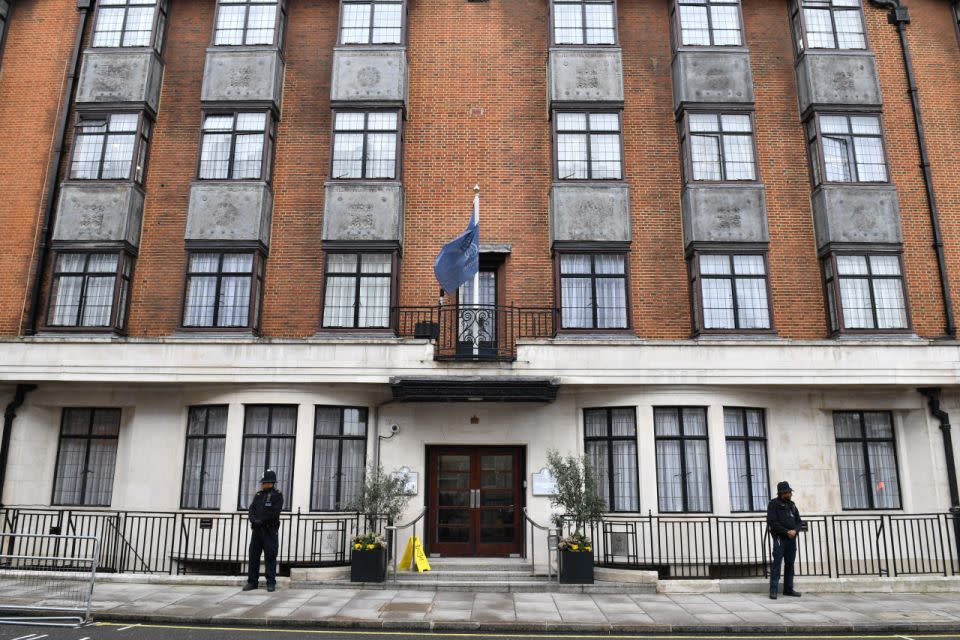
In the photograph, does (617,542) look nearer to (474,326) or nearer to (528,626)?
(528,626)

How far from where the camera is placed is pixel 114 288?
49.9 feet

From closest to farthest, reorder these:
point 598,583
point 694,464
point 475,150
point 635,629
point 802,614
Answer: point 635,629
point 802,614
point 598,583
point 694,464
point 475,150

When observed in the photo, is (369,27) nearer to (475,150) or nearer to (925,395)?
(475,150)

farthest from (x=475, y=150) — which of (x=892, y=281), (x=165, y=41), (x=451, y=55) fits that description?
(x=892, y=281)

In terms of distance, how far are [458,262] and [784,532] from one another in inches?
296

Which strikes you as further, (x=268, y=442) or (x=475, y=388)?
(x=268, y=442)

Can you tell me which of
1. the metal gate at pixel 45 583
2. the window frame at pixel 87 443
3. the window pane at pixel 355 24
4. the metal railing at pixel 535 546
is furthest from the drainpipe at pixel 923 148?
the window frame at pixel 87 443

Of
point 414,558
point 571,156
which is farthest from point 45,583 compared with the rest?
point 571,156

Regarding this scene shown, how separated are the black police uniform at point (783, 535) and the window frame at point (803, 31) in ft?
35.6

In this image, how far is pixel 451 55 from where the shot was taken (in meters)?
17.0

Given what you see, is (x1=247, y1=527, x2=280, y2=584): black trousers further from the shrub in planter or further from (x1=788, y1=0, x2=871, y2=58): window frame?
(x1=788, y1=0, x2=871, y2=58): window frame

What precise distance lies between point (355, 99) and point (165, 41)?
211 inches

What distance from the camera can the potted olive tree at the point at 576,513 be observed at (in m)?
12.1

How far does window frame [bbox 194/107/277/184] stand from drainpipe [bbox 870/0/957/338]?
15094 millimetres
